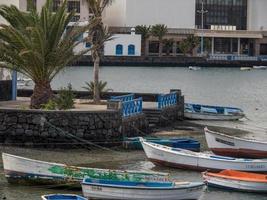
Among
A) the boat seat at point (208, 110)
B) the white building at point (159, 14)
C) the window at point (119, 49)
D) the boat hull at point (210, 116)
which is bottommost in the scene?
the boat hull at point (210, 116)

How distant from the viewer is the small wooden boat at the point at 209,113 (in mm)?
46528

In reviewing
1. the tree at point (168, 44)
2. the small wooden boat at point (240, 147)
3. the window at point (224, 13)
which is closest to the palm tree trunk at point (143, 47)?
the tree at point (168, 44)

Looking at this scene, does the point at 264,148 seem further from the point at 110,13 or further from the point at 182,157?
the point at 110,13

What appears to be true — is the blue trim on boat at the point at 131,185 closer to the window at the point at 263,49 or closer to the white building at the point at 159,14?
the white building at the point at 159,14

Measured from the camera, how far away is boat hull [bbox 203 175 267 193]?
23094mm

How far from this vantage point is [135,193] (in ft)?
66.9

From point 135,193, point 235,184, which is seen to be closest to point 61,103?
point 235,184

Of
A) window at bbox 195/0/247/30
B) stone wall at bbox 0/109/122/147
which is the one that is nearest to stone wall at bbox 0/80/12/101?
stone wall at bbox 0/109/122/147

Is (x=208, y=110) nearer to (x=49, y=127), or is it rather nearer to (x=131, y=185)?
(x=49, y=127)

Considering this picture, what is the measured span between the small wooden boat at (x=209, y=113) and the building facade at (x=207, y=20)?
377 feet

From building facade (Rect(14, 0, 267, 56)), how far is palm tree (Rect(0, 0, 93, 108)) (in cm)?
12757

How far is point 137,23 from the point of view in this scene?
169 metres

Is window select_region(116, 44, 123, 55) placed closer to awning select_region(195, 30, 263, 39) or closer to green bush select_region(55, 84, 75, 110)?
awning select_region(195, 30, 263, 39)

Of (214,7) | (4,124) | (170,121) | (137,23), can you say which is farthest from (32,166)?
(214,7)
